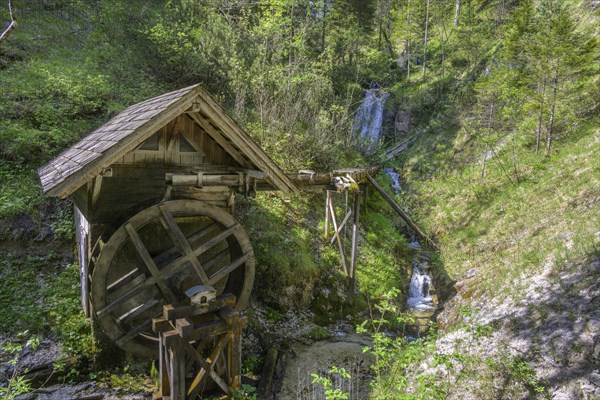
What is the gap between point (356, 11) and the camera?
2405 centimetres

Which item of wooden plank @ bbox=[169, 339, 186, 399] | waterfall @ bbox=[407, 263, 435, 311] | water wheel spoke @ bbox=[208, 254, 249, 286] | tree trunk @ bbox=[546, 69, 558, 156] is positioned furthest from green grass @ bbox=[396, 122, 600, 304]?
wooden plank @ bbox=[169, 339, 186, 399]

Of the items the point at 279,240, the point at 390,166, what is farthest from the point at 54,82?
the point at 390,166

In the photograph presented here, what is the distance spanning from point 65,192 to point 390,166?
16.8m

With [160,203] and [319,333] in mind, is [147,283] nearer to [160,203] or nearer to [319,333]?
[160,203]

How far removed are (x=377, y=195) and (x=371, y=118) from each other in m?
7.80

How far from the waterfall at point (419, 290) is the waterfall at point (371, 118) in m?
9.35

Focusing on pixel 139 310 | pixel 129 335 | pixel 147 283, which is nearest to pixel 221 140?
pixel 147 283

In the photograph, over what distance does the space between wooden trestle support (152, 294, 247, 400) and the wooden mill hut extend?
0.76 metres

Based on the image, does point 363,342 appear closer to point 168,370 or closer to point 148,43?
point 168,370

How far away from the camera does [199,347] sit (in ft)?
15.1

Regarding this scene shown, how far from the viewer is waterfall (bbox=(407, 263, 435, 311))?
10.1 meters

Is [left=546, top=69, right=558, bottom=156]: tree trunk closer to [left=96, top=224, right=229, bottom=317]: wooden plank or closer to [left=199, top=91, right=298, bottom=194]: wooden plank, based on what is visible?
[left=199, top=91, right=298, bottom=194]: wooden plank

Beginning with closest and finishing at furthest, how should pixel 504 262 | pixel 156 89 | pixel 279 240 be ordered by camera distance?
pixel 504 262
pixel 279 240
pixel 156 89

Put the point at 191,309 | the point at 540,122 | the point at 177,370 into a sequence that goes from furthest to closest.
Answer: the point at 540,122 → the point at 191,309 → the point at 177,370
